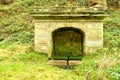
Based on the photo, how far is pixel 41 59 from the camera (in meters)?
10.2

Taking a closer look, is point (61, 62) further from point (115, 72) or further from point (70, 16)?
point (115, 72)

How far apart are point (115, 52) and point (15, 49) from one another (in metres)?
4.28

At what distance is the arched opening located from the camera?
11055mm

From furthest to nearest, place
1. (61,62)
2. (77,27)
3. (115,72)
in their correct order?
1. (77,27)
2. (61,62)
3. (115,72)

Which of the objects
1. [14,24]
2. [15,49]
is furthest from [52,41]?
[14,24]

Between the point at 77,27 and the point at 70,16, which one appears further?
the point at 77,27

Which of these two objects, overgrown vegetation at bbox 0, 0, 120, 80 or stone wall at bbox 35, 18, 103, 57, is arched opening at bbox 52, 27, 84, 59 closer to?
stone wall at bbox 35, 18, 103, 57

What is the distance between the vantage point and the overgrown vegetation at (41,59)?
299 inches

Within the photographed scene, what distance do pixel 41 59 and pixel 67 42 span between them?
1.62m

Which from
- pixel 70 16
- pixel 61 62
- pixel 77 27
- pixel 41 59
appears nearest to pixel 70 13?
pixel 70 16

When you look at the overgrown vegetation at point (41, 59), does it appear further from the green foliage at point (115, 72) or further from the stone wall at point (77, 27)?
the stone wall at point (77, 27)

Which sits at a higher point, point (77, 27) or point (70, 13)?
point (70, 13)

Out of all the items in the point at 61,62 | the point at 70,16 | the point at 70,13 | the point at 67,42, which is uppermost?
the point at 70,13

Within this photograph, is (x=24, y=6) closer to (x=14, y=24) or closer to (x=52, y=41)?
(x=14, y=24)
